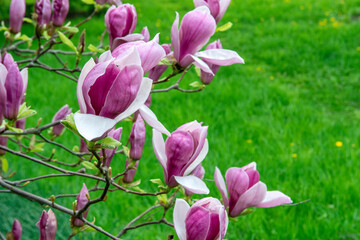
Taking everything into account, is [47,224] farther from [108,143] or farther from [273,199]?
[273,199]

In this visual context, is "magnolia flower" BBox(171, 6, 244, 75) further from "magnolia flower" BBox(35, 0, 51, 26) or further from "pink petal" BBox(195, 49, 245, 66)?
"magnolia flower" BBox(35, 0, 51, 26)

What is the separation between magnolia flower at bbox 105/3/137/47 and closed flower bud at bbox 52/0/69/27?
13.7 inches

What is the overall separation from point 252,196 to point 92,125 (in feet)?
1.44

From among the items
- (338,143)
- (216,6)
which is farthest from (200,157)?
(338,143)

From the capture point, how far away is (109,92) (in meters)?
0.58

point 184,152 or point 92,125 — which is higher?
point 92,125

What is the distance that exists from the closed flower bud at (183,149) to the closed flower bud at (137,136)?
0.54 feet

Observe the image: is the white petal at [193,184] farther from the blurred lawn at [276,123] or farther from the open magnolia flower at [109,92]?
the blurred lawn at [276,123]

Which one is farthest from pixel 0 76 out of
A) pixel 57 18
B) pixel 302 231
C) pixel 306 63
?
pixel 306 63

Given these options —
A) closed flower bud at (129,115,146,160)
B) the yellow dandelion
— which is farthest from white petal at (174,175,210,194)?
the yellow dandelion

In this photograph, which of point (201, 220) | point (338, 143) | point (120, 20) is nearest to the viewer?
point (201, 220)

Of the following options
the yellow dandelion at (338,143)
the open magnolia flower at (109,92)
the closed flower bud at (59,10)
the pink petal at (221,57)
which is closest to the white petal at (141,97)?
the open magnolia flower at (109,92)

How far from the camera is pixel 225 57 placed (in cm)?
85

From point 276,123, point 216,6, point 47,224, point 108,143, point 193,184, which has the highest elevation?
point 216,6
